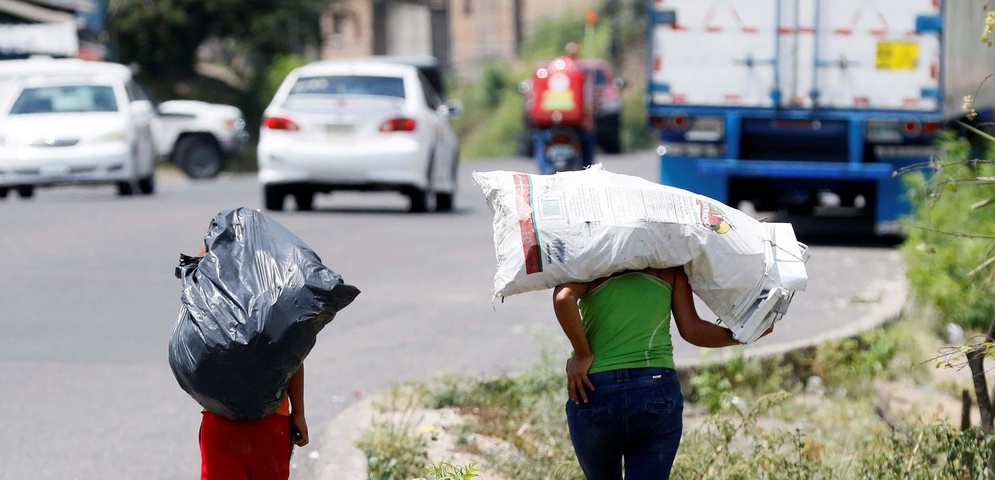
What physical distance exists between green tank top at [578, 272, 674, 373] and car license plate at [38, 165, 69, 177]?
52.7 feet

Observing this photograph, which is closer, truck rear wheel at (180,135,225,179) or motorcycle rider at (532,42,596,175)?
motorcycle rider at (532,42,596,175)

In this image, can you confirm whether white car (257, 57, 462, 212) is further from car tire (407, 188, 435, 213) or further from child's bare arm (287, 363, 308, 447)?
child's bare arm (287, 363, 308, 447)

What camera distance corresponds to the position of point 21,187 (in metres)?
20.6

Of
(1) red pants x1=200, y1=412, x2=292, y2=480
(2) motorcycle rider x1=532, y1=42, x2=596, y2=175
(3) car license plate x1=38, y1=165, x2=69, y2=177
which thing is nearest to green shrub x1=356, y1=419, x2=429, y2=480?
(1) red pants x1=200, y1=412, x2=292, y2=480

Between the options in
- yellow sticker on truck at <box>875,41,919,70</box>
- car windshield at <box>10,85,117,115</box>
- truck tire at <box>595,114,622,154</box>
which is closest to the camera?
yellow sticker on truck at <box>875,41,919,70</box>

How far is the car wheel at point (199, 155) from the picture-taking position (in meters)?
28.5

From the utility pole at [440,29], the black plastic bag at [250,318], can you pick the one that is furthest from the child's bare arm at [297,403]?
the utility pole at [440,29]

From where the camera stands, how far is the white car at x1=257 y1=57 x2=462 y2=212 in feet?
54.1

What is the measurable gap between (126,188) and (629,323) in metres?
17.3

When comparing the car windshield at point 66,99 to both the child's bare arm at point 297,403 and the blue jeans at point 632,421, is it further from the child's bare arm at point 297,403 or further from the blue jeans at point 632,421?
the blue jeans at point 632,421

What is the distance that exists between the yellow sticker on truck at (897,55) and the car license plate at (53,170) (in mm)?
10117

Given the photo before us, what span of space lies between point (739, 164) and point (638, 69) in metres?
41.7

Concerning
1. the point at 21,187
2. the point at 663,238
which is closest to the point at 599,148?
the point at 21,187

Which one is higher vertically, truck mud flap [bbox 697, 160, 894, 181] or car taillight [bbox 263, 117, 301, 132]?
car taillight [bbox 263, 117, 301, 132]
